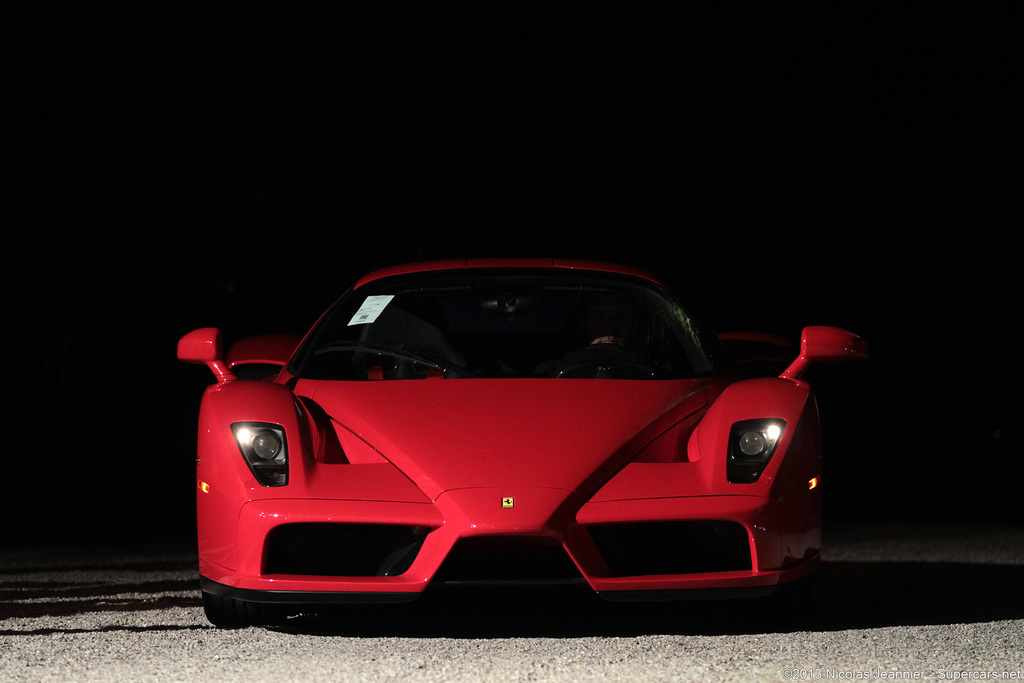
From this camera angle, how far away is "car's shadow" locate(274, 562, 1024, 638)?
4.37m

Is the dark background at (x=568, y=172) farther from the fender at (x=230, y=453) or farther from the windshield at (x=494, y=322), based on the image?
the fender at (x=230, y=453)

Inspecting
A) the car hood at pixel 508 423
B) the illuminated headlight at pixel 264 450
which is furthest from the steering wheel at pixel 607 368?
the illuminated headlight at pixel 264 450

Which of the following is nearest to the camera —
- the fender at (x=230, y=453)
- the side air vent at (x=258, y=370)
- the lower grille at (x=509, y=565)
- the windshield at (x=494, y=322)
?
the lower grille at (x=509, y=565)

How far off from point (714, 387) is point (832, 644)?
3.25ft

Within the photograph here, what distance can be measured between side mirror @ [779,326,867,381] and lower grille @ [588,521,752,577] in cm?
88

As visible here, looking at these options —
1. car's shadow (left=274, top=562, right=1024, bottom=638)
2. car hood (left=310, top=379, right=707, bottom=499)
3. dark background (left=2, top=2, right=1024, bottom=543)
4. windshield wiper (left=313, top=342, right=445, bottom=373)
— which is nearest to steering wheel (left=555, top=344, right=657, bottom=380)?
car hood (left=310, top=379, right=707, bottom=499)

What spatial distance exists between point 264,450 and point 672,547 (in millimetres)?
1246

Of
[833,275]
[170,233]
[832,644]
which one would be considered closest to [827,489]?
[833,275]

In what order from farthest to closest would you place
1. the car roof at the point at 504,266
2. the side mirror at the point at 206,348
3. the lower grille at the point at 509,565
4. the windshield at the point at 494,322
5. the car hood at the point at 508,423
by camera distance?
the car roof at the point at 504,266, the windshield at the point at 494,322, the side mirror at the point at 206,348, the car hood at the point at 508,423, the lower grille at the point at 509,565

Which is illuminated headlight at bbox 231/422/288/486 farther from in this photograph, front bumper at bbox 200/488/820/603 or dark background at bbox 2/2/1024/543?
dark background at bbox 2/2/1024/543

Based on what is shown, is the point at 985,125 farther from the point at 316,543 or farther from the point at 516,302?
the point at 316,543

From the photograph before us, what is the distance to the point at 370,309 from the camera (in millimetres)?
5512

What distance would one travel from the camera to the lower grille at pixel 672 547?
3963 mm

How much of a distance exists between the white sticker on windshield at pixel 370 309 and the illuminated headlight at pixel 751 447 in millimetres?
1760
